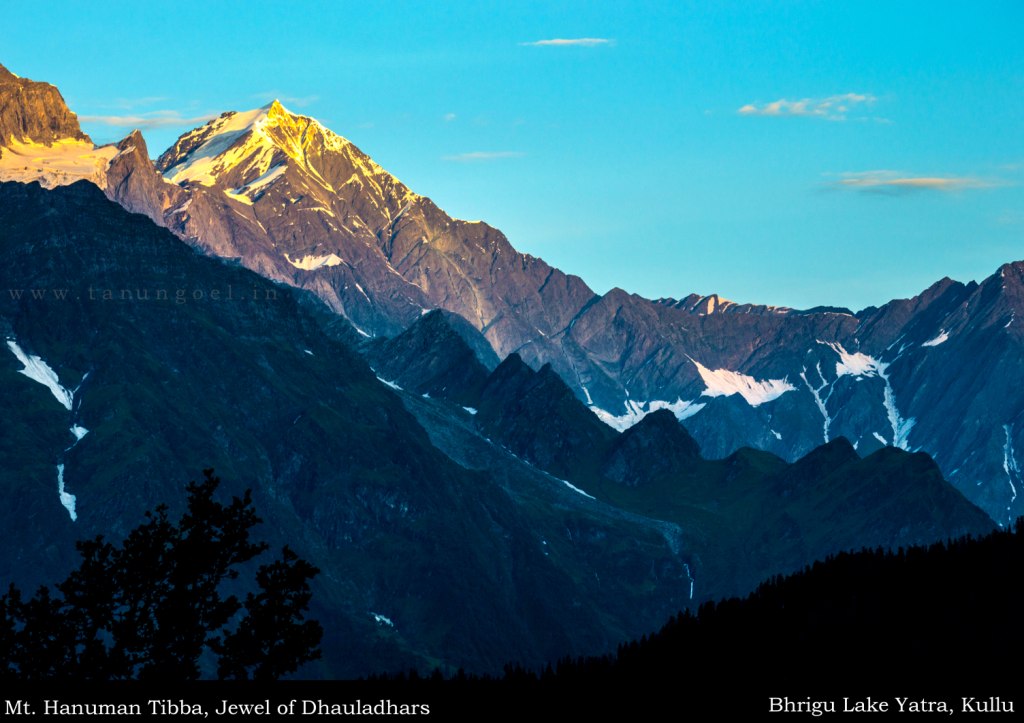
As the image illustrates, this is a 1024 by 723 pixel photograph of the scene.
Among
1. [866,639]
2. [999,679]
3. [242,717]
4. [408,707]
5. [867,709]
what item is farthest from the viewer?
[866,639]

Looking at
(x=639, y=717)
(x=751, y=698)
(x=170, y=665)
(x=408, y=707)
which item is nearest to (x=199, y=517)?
(x=170, y=665)

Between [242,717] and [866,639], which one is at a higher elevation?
[866,639]

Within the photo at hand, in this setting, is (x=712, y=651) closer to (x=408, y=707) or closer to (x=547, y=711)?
(x=547, y=711)

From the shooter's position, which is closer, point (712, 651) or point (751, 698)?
point (751, 698)

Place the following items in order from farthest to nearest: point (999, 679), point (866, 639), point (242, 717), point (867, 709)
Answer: point (866, 639) → point (999, 679) → point (867, 709) → point (242, 717)

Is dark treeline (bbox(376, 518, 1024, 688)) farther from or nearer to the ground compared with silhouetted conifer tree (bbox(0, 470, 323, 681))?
farther from the ground

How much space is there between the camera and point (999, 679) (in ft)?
424

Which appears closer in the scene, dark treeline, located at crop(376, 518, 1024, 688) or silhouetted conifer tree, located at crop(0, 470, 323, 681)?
silhouetted conifer tree, located at crop(0, 470, 323, 681)

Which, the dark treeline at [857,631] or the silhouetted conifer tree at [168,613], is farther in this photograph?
the dark treeline at [857,631]

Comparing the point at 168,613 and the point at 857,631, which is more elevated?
the point at 857,631

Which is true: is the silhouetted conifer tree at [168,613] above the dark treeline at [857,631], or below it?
below

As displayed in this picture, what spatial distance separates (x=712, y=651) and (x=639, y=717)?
29.8m

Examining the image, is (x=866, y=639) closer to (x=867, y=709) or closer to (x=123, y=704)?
(x=867, y=709)

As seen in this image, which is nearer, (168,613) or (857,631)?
(168,613)
